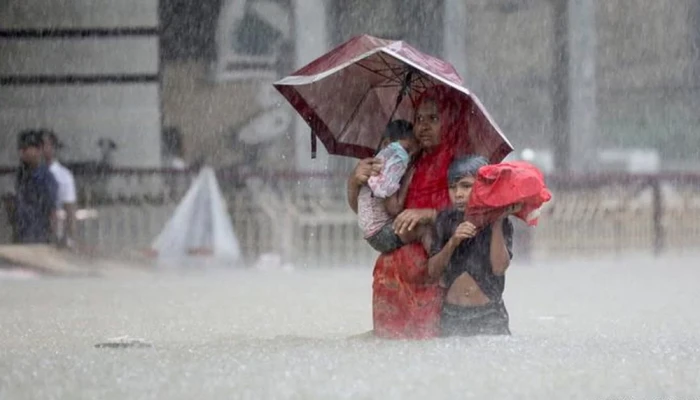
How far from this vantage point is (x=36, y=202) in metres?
15.3

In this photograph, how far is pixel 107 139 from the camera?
1636 cm

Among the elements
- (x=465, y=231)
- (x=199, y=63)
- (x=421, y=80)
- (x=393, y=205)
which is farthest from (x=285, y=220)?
(x=465, y=231)

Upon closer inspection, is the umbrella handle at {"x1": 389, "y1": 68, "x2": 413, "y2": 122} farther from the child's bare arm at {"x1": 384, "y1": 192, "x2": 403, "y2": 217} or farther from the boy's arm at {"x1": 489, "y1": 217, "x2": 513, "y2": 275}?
the boy's arm at {"x1": 489, "y1": 217, "x2": 513, "y2": 275}

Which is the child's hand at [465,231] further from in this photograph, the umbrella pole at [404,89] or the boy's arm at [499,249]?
the umbrella pole at [404,89]

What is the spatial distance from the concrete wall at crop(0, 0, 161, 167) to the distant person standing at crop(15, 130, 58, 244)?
93 centimetres

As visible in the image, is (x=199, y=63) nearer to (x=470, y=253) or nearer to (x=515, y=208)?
(x=470, y=253)

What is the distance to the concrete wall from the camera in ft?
53.6

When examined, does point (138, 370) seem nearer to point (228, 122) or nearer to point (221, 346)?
point (221, 346)

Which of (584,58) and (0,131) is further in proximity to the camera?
(584,58)

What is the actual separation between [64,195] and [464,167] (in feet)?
30.0

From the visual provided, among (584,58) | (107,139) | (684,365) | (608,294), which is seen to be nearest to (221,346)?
(684,365)

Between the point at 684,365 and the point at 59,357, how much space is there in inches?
99.5

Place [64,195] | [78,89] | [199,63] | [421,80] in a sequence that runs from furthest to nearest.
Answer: [199,63], [78,89], [64,195], [421,80]

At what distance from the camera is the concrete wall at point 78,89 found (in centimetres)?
1633
